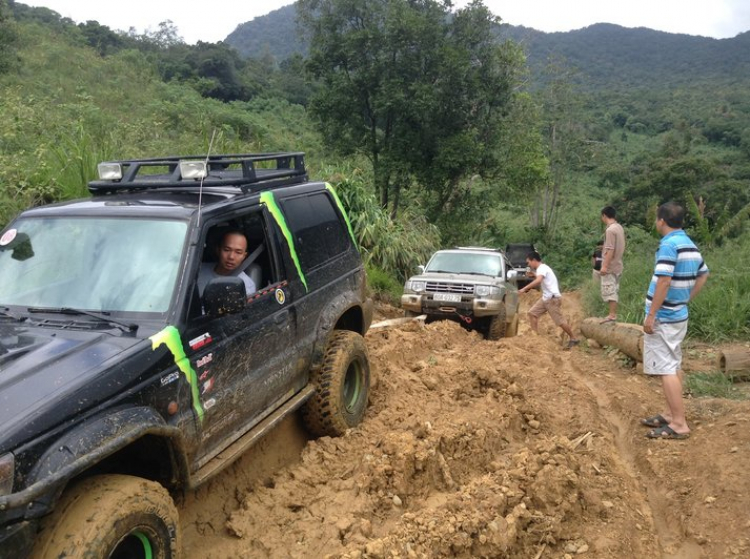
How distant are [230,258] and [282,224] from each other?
0.54 metres

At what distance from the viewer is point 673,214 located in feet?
17.1

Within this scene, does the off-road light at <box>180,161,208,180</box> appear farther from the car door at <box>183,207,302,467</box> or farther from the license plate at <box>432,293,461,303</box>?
the license plate at <box>432,293,461,303</box>

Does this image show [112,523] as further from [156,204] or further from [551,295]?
[551,295]

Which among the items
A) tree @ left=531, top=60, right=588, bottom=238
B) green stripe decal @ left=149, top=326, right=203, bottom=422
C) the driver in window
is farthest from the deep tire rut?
tree @ left=531, top=60, right=588, bottom=238

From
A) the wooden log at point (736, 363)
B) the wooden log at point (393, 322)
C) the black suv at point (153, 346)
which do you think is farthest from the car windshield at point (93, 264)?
the wooden log at point (736, 363)

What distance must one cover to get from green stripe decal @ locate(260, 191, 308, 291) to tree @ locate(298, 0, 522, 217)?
15151 mm

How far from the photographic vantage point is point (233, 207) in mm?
3957

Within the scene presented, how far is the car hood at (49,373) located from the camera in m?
2.45

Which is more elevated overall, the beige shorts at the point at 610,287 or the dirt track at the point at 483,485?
the dirt track at the point at 483,485

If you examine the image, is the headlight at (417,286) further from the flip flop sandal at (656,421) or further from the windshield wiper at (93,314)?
the windshield wiper at (93,314)

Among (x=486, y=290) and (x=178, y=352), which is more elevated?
(x=178, y=352)

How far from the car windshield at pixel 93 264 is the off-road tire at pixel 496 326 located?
23.4 feet

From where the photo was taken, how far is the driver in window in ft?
13.3

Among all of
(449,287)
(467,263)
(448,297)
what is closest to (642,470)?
(448,297)
